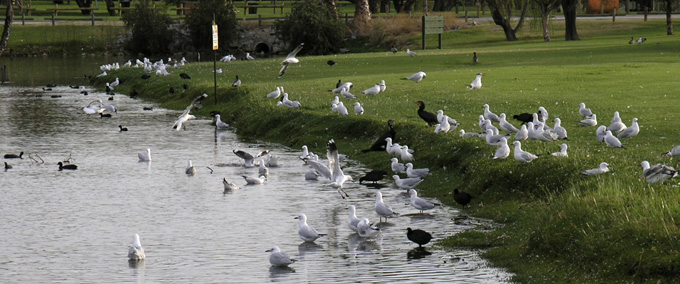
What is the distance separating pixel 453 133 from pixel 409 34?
60917mm

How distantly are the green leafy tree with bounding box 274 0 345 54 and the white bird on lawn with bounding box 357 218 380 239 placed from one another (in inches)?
2675

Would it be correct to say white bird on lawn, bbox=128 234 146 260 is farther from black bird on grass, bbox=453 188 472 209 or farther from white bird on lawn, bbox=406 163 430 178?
white bird on lawn, bbox=406 163 430 178

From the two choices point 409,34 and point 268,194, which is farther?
point 409,34

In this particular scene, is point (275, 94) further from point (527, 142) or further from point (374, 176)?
point (527, 142)

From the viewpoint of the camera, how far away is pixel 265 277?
14375 millimetres

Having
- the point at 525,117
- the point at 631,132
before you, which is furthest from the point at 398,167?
the point at 631,132

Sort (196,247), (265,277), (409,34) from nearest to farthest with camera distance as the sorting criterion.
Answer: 1. (265,277)
2. (196,247)
3. (409,34)

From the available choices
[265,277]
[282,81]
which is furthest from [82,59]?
[265,277]

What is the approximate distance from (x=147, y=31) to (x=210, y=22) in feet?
20.2

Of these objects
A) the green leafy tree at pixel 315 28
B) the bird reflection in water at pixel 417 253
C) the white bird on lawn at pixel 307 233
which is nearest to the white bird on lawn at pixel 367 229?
the white bird on lawn at pixel 307 233

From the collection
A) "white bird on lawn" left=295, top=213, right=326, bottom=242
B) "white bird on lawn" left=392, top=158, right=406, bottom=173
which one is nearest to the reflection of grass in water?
"white bird on lawn" left=392, top=158, right=406, bottom=173

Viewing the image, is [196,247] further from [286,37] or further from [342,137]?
[286,37]

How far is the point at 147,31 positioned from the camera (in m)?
91.1

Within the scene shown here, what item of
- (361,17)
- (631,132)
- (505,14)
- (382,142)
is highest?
(505,14)
